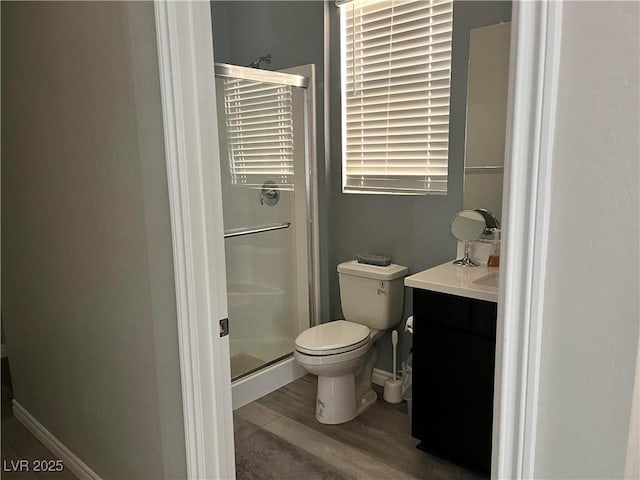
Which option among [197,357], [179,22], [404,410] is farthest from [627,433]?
[404,410]

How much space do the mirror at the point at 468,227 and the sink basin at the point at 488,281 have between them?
0.63ft

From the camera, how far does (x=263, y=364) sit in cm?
296

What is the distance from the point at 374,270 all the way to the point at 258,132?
1063mm

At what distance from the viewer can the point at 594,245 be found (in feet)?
2.46

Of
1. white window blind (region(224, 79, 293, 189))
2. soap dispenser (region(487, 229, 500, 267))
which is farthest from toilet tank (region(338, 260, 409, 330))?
white window blind (region(224, 79, 293, 189))

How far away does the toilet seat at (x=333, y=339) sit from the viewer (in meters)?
2.46

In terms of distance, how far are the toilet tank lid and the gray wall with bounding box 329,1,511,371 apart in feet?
0.24

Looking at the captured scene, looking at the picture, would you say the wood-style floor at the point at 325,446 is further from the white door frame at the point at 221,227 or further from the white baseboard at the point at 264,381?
the white door frame at the point at 221,227

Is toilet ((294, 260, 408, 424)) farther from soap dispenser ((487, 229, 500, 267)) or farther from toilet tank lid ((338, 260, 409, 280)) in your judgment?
soap dispenser ((487, 229, 500, 267))

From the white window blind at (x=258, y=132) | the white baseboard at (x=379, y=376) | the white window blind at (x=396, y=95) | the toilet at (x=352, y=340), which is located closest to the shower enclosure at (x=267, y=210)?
the white window blind at (x=258, y=132)

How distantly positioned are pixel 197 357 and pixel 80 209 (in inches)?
30.6

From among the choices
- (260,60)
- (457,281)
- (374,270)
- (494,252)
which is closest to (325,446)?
(374,270)

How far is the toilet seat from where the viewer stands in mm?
2459

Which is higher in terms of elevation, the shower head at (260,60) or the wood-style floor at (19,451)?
the shower head at (260,60)
